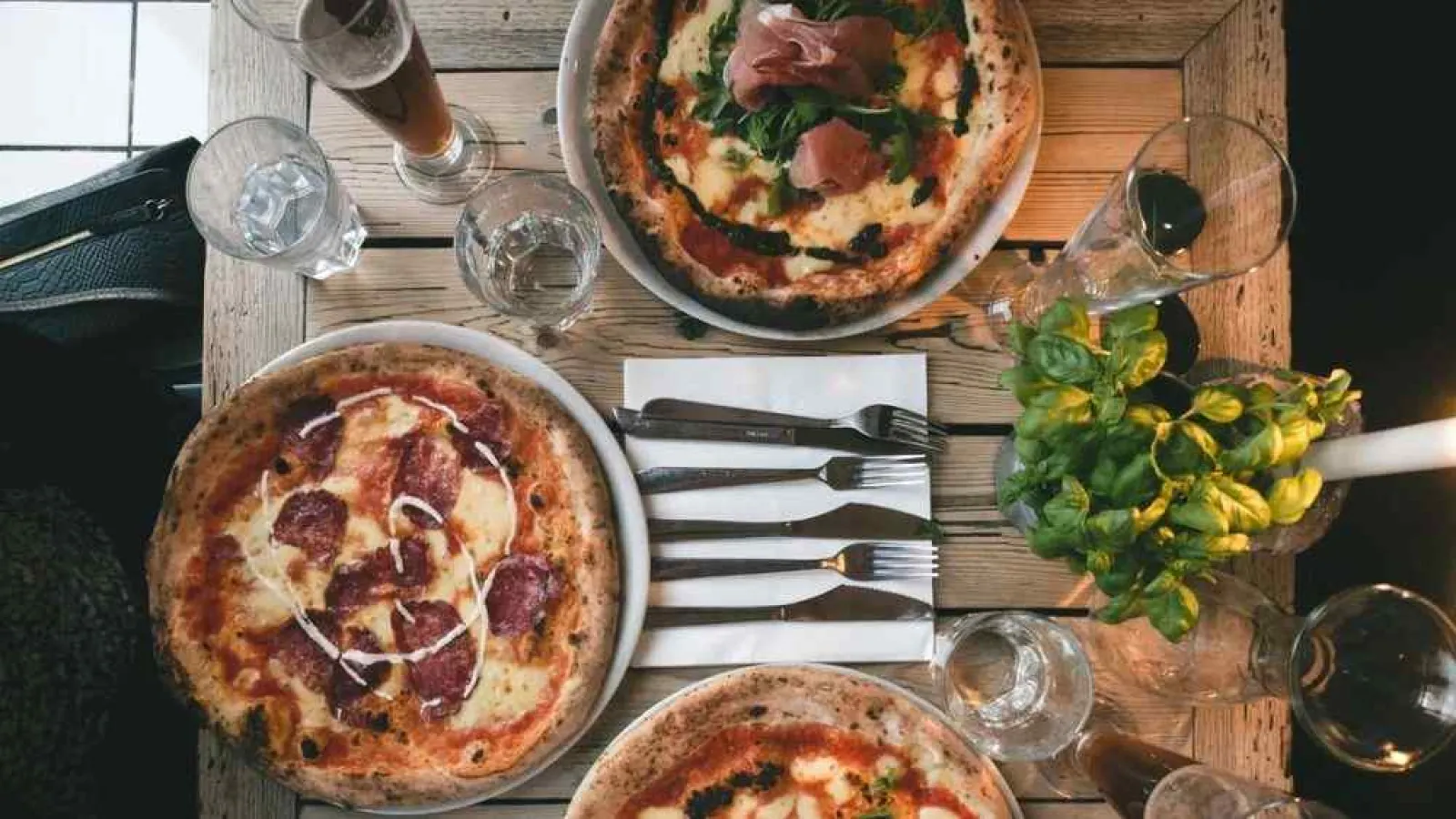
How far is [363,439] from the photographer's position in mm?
1947

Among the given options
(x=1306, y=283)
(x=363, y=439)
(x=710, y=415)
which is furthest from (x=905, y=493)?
(x=1306, y=283)

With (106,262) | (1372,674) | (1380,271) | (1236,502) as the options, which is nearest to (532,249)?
(106,262)

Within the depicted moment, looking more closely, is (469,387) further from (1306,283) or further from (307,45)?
(1306,283)

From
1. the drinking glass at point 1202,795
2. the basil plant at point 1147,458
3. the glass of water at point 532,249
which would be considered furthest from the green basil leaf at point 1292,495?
the glass of water at point 532,249

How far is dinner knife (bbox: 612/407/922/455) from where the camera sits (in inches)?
75.7

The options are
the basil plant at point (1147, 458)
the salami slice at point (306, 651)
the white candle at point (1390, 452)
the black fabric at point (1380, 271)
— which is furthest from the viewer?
the black fabric at point (1380, 271)

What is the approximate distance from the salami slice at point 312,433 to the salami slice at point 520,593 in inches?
14.5

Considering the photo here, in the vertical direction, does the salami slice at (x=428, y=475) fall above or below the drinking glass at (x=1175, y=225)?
below

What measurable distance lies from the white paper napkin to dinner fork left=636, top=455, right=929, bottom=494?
0.01m

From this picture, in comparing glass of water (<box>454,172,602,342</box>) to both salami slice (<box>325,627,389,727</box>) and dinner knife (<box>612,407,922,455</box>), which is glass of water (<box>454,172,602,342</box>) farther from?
salami slice (<box>325,627,389,727</box>)

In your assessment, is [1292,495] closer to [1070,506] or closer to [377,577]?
[1070,506]

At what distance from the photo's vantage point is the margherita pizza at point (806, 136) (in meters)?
1.88

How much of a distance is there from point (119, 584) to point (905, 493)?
125cm

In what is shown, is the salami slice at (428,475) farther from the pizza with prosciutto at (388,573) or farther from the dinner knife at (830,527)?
the dinner knife at (830,527)
